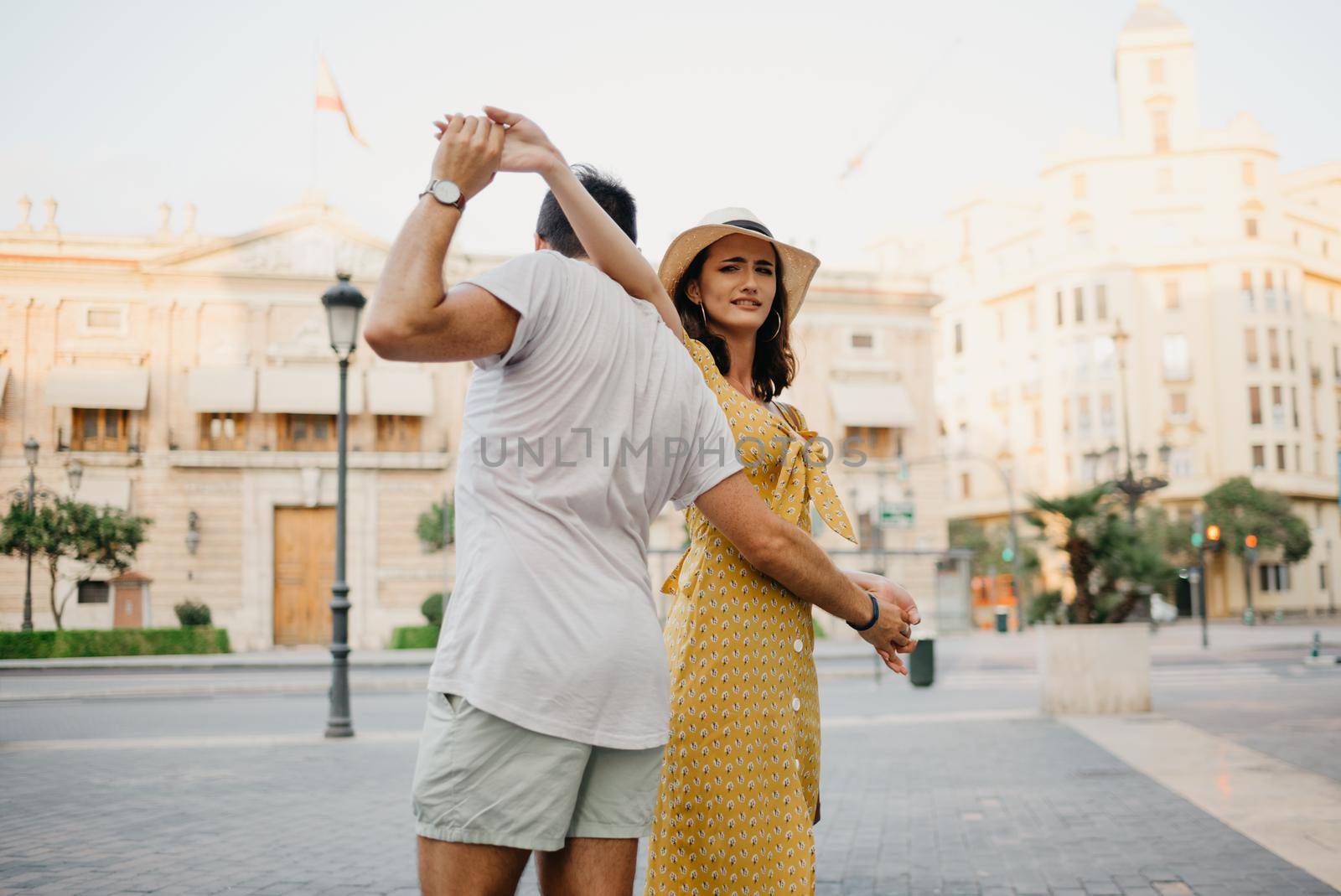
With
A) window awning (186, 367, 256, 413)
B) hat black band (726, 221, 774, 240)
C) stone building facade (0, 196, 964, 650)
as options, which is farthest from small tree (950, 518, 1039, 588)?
hat black band (726, 221, 774, 240)

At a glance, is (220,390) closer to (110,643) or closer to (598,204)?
(110,643)

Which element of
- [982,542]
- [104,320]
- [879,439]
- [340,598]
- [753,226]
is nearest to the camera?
[753,226]

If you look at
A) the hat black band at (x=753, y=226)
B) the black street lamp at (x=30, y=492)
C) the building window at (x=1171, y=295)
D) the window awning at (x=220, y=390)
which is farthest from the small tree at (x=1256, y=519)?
the hat black band at (x=753, y=226)

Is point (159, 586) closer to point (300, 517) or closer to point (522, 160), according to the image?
point (300, 517)

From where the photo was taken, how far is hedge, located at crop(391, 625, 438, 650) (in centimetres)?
3262

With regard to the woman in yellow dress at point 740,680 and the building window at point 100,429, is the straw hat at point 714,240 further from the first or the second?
the building window at point 100,429

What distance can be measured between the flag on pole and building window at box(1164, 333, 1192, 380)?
1709 inches

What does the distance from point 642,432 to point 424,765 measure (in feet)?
2.13

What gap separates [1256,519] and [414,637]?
37.7m

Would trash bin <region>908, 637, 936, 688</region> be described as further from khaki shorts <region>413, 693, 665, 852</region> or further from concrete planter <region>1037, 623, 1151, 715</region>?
khaki shorts <region>413, 693, 665, 852</region>

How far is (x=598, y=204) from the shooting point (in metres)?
2.10

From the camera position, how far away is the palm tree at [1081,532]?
1167 cm

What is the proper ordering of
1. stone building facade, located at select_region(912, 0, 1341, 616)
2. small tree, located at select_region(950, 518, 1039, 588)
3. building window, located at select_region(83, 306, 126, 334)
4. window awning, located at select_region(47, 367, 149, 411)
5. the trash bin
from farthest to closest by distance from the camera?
stone building facade, located at select_region(912, 0, 1341, 616)
small tree, located at select_region(950, 518, 1039, 588)
building window, located at select_region(83, 306, 126, 334)
window awning, located at select_region(47, 367, 149, 411)
the trash bin

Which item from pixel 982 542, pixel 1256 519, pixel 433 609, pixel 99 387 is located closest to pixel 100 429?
pixel 99 387
